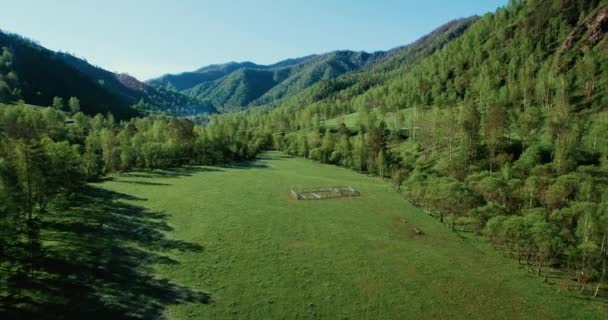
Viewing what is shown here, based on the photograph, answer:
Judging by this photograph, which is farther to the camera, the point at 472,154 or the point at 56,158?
the point at 472,154

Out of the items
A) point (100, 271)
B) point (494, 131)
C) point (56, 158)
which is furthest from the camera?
point (494, 131)

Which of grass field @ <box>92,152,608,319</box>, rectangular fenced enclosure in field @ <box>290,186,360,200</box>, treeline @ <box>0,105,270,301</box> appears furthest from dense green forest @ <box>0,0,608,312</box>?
rectangular fenced enclosure in field @ <box>290,186,360,200</box>

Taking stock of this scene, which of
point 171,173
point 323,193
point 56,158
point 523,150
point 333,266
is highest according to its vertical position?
point 523,150

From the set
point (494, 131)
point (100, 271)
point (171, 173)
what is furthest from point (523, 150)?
point (171, 173)

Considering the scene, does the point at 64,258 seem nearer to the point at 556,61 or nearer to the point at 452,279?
the point at 452,279

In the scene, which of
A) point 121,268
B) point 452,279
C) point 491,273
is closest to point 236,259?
point 121,268

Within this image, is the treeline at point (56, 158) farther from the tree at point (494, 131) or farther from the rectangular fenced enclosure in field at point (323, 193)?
the tree at point (494, 131)

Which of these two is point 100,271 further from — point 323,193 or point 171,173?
point 171,173
